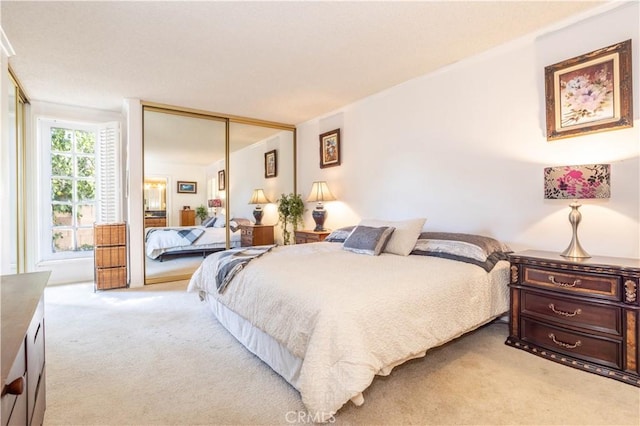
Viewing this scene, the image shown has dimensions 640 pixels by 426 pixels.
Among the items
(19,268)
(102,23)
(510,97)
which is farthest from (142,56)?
(510,97)

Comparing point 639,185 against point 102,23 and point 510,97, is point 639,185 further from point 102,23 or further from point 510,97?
point 102,23

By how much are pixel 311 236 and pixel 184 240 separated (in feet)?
6.18

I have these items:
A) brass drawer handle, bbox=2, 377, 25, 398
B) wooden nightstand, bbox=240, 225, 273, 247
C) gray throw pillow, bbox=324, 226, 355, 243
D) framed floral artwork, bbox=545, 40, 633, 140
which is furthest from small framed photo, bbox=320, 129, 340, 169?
brass drawer handle, bbox=2, 377, 25, 398

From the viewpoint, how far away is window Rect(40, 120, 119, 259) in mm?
4398

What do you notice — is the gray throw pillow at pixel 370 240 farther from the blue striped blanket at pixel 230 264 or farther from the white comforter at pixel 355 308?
the blue striped blanket at pixel 230 264

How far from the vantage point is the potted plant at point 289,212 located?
5203mm

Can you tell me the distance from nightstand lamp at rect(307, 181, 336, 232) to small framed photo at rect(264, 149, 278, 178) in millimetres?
896

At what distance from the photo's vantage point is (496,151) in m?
2.91

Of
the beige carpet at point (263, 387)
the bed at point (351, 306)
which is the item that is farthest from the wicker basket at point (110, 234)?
the bed at point (351, 306)

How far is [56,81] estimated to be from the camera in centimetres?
356

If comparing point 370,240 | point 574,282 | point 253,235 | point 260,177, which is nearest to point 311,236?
point 253,235

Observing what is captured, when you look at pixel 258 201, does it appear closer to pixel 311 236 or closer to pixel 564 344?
pixel 311 236

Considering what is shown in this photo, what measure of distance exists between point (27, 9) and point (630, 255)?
4.52m

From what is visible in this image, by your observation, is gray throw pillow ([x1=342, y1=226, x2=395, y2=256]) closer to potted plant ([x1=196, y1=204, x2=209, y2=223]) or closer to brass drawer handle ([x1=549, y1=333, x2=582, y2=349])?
brass drawer handle ([x1=549, y1=333, x2=582, y2=349])
